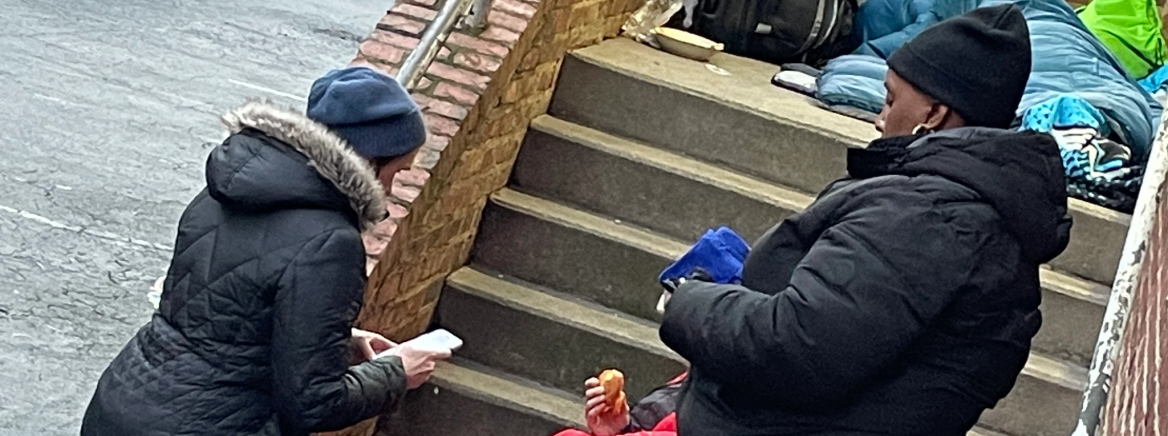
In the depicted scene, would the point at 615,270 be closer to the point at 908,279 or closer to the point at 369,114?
the point at 369,114

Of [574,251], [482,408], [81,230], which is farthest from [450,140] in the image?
[81,230]

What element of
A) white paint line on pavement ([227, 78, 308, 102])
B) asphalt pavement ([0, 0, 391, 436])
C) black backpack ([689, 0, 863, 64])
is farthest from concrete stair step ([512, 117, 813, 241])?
white paint line on pavement ([227, 78, 308, 102])

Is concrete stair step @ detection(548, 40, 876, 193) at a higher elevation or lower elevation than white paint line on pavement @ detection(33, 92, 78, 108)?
higher

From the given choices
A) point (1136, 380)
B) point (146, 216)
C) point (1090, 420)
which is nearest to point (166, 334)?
point (1090, 420)

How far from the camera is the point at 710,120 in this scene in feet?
17.4

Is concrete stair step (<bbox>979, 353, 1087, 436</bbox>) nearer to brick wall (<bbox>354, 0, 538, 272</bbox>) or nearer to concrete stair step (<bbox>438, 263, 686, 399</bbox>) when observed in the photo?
concrete stair step (<bbox>438, 263, 686, 399</bbox>)

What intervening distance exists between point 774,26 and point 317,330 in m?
3.78

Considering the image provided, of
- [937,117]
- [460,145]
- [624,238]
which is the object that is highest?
[937,117]

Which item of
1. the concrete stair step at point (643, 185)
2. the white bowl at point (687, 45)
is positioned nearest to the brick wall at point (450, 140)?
the concrete stair step at point (643, 185)

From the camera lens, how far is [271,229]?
286cm

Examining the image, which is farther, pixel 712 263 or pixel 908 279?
pixel 712 263

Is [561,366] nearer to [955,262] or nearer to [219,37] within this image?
[955,262]

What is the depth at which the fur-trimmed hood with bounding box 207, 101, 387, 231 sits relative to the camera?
2848 mm

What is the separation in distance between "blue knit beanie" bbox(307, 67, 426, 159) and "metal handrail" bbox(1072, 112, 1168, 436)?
4.90 feet
